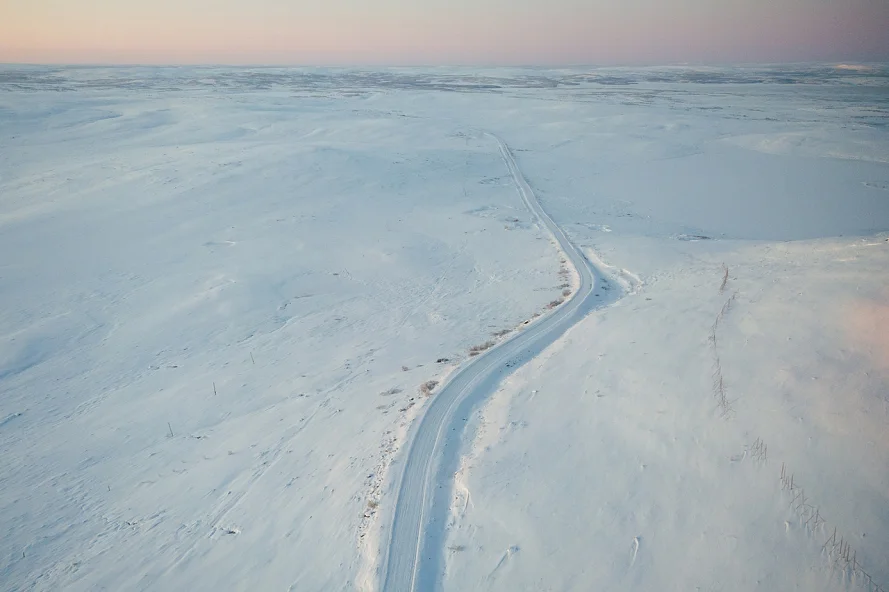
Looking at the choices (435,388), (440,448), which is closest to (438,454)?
(440,448)

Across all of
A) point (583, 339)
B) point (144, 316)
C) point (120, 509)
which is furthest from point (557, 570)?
point (144, 316)

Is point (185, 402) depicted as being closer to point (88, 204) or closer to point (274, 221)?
point (274, 221)

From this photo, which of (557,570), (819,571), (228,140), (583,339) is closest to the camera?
(819,571)

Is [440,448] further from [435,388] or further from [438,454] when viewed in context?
[435,388]
